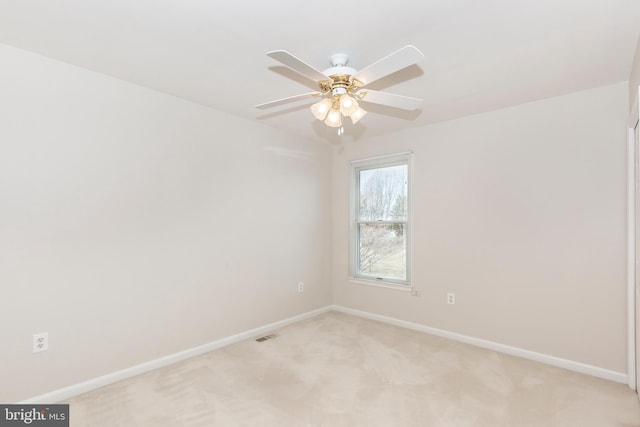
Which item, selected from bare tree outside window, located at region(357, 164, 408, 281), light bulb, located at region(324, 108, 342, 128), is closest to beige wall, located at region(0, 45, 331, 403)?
bare tree outside window, located at region(357, 164, 408, 281)

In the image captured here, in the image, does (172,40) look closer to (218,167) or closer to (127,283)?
(218,167)

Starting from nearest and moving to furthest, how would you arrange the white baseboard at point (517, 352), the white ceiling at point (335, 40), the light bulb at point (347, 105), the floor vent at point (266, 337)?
1. the white ceiling at point (335, 40)
2. the light bulb at point (347, 105)
3. the white baseboard at point (517, 352)
4. the floor vent at point (266, 337)

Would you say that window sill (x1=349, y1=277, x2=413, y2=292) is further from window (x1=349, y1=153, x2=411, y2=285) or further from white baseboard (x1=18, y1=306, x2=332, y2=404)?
white baseboard (x1=18, y1=306, x2=332, y2=404)

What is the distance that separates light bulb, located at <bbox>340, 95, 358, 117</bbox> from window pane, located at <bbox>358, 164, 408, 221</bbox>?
2.15m

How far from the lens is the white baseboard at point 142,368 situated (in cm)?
236

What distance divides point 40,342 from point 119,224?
3.11 feet

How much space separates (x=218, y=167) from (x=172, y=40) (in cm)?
145

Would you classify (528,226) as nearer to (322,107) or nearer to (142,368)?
(322,107)

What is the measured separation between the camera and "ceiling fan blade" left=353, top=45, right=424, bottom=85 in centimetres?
160

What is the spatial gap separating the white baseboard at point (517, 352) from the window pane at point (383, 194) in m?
1.27

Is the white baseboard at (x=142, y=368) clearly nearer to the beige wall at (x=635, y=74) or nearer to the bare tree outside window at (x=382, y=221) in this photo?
the bare tree outside window at (x=382, y=221)

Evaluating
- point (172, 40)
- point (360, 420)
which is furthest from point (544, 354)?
point (172, 40)

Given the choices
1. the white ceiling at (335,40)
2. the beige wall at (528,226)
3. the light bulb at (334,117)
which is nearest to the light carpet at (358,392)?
the beige wall at (528,226)

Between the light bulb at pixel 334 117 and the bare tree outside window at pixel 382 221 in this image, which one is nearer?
the light bulb at pixel 334 117
